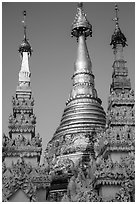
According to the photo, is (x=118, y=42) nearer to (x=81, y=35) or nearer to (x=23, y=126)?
(x=81, y=35)

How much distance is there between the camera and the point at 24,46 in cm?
2261

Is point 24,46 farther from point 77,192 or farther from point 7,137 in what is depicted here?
point 77,192

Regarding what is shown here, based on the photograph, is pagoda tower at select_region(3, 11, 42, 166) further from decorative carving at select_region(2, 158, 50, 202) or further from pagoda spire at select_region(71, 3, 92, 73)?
pagoda spire at select_region(71, 3, 92, 73)

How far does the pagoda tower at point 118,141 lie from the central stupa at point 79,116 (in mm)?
2484

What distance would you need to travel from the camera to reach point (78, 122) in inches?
888

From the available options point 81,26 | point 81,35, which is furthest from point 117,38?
point 81,35

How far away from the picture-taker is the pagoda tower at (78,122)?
20.5m

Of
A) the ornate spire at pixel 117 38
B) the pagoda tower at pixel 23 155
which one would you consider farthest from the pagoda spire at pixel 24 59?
the ornate spire at pixel 117 38

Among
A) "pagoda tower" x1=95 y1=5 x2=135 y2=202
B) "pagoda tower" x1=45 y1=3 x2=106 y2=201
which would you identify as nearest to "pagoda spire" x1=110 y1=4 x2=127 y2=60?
"pagoda tower" x1=95 y1=5 x2=135 y2=202

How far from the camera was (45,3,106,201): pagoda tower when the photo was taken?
2053 centimetres

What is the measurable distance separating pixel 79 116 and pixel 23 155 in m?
5.65

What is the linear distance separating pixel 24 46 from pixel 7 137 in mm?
5900

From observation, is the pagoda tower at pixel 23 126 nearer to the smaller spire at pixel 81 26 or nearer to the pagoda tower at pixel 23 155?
the pagoda tower at pixel 23 155

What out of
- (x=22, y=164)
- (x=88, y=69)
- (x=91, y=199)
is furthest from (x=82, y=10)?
(x=91, y=199)
